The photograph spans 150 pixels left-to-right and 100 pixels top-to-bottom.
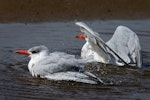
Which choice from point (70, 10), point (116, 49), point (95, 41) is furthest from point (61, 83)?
point (70, 10)

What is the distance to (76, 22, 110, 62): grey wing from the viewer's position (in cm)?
1020

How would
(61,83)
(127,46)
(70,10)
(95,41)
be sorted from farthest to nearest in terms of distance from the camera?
(70,10) < (127,46) < (95,41) < (61,83)

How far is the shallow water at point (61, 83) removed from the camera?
866 centimetres

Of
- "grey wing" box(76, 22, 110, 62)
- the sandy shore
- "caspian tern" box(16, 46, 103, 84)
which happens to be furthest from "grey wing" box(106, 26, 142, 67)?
the sandy shore

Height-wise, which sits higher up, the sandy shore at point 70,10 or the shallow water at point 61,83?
the sandy shore at point 70,10

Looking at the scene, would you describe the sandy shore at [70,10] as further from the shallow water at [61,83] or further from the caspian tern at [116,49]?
the caspian tern at [116,49]

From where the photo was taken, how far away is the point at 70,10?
50.3 ft

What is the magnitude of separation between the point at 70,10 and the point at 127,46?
4104mm

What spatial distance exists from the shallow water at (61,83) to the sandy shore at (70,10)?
1.28 ft

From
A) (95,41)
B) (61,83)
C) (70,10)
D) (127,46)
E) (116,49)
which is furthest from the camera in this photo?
(70,10)

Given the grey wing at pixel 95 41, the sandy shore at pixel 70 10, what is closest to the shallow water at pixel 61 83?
the grey wing at pixel 95 41

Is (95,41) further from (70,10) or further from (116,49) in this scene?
(70,10)

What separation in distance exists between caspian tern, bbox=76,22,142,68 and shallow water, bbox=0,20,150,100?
19cm

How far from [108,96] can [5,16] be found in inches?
254
